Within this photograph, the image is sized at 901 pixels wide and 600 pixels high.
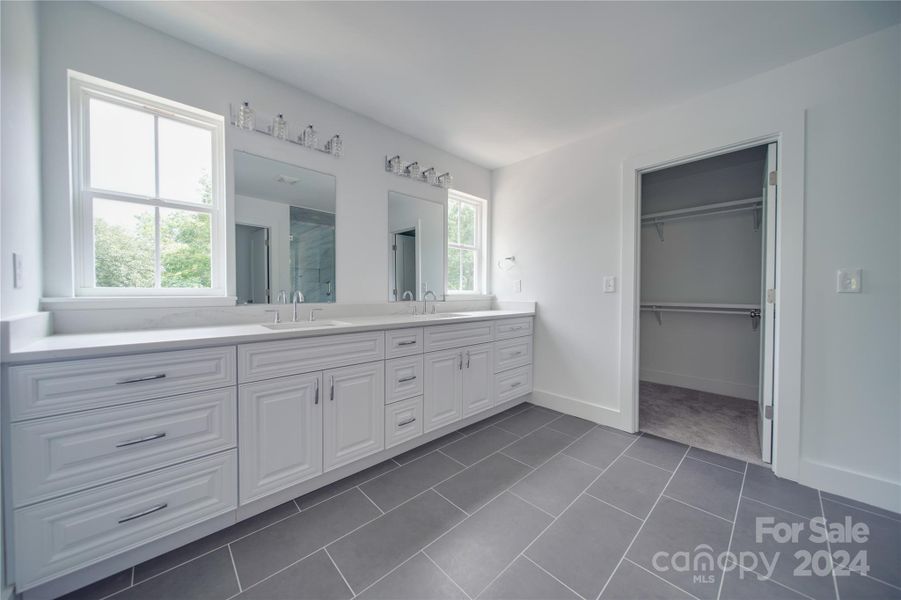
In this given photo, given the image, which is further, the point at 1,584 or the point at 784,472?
the point at 784,472

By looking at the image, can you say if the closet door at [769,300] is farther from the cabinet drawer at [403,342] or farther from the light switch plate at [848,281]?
the cabinet drawer at [403,342]

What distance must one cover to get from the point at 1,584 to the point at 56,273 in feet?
4.10

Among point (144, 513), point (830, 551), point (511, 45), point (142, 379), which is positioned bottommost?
point (830, 551)

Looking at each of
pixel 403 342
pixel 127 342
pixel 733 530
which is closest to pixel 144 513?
pixel 127 342

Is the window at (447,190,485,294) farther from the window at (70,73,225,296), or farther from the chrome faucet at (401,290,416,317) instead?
the window at (70,73,225,296)

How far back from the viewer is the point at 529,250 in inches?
135

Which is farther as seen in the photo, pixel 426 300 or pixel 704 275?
pixel 704 275

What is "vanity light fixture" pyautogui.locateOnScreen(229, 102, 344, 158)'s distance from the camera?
2.05 m

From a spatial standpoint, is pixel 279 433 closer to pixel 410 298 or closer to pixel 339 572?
pixel 339 572

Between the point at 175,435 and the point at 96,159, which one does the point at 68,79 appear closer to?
the point at 96,159

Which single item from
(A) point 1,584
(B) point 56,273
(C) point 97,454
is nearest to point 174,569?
(A) point 1,584

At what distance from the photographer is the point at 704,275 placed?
3807 millimetres

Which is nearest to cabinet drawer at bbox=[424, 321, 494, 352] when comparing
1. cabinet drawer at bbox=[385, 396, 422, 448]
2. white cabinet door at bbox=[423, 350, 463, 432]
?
white cabinet door at bbox=[423, 350, 463, 432]

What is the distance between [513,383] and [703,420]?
169 cm
